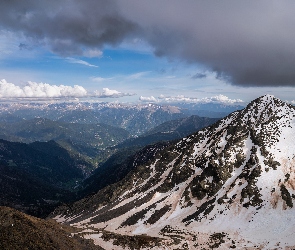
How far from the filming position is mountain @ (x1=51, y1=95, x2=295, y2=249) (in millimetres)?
80062

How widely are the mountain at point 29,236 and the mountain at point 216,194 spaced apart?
1147 cm

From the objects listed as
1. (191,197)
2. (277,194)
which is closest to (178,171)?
(191,197)

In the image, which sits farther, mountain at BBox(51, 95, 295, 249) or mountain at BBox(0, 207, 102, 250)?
mountain at BBox(51, 95, 295, 249)

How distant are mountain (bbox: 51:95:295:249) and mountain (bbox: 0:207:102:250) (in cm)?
1147

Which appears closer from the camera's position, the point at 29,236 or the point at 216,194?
the point at 29,236

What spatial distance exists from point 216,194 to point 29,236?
8073 centimetres

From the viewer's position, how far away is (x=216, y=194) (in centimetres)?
11288

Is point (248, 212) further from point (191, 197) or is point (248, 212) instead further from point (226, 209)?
point (191, 197)

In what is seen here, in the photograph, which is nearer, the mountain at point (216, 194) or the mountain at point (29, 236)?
the mountain at point (29, 236)

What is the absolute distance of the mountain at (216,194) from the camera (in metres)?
80.1

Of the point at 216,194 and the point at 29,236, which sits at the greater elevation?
the point at 29,236

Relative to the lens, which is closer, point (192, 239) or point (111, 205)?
point (192, 239)

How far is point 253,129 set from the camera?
136250mm

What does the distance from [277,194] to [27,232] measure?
3481 inches
